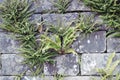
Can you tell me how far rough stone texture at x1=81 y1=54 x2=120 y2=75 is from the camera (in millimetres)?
3162

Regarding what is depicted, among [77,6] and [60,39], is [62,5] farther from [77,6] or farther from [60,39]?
[60,39]

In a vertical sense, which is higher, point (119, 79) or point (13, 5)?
point (13, 5)

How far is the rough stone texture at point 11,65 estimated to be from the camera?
324 cm

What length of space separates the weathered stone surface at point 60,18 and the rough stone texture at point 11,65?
522mm

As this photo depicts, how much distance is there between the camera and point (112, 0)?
3.05 meters

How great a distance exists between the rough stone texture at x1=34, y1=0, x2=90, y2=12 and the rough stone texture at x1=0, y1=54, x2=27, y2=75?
588 millimetres

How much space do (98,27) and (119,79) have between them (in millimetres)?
592

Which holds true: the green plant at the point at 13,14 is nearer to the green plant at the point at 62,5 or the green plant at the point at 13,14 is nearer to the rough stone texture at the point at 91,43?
the green plant at the point at 62,5

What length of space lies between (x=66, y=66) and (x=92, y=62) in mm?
285

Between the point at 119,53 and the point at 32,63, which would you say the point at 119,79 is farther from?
the point at 32,63

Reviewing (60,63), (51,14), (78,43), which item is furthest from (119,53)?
(51,14)

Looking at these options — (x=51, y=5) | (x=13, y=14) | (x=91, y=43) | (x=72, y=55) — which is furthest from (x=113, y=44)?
(x=13, y=14)

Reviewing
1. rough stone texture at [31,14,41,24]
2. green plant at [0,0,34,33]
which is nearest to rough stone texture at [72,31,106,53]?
rough stone texture at [31,14,41,24]

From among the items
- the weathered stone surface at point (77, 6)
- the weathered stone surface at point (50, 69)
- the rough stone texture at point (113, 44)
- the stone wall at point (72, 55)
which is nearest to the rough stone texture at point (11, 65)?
the stone wall at point (72, 55)
